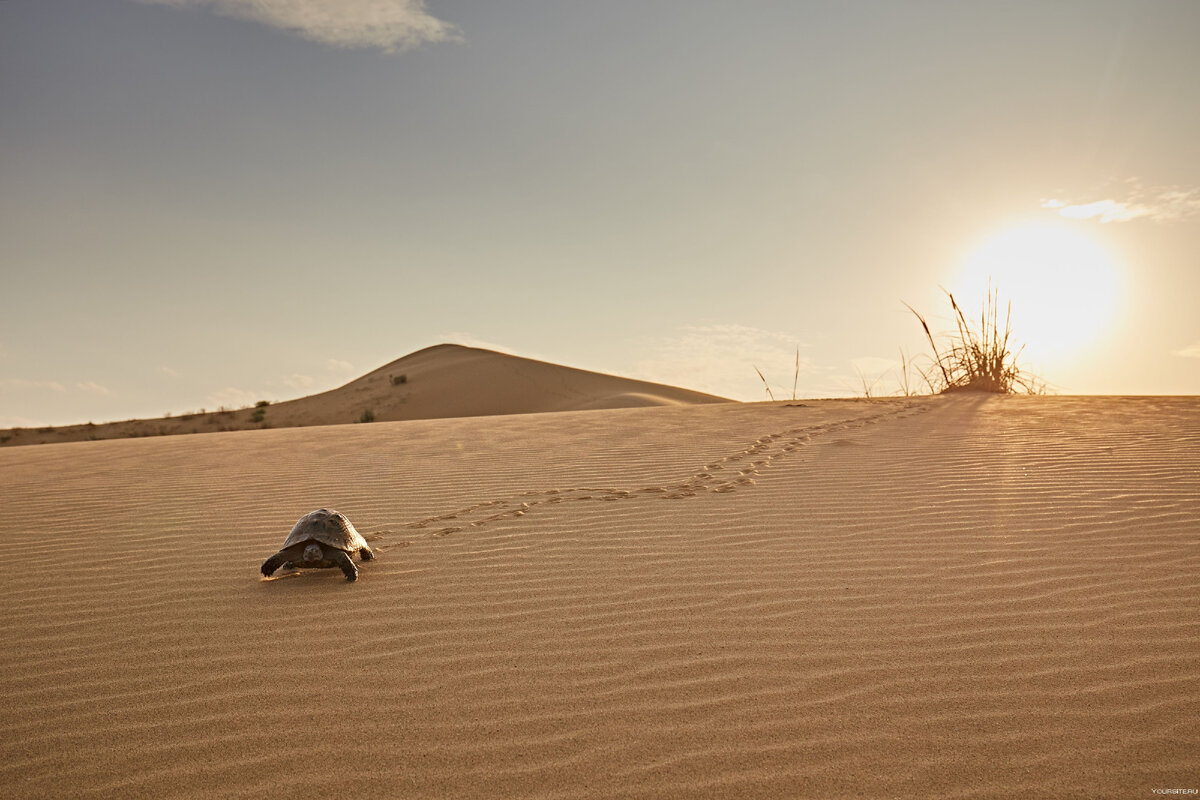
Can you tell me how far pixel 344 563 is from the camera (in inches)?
148

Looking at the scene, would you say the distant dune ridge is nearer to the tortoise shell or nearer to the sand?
the sand

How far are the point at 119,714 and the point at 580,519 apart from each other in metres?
2.83

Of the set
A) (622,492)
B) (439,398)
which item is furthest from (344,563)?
(439,398)

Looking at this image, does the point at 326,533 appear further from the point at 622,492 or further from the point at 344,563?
the point at 622,492

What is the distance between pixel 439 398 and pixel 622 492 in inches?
1001

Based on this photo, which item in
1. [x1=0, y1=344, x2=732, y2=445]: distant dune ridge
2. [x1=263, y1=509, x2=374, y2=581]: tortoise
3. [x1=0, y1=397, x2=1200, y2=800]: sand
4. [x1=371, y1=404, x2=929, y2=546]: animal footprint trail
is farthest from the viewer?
[x1=0, y1=344, x2=732, y2=445]: distant dune ridge

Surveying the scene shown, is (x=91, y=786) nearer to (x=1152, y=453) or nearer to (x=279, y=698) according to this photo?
(x=279, y=698)

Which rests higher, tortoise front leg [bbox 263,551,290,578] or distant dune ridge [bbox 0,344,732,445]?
distant dune ridge [bbox 0,344,732,445]

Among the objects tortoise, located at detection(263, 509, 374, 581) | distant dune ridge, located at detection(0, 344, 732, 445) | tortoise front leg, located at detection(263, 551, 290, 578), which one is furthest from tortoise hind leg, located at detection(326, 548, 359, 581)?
distant dune ridge, located at detection(0, 344, 732, 445)

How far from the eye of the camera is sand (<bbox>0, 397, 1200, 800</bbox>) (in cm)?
216

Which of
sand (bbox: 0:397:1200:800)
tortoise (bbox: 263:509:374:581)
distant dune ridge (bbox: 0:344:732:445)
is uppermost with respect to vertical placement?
distant dune ridge (bbox: 0:344:732:445)

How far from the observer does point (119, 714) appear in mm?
2527

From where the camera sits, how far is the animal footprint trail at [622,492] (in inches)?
193

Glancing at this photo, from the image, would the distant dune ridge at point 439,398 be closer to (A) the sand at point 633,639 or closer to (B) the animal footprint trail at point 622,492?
(B) the animal footprint trail at point 622,492
